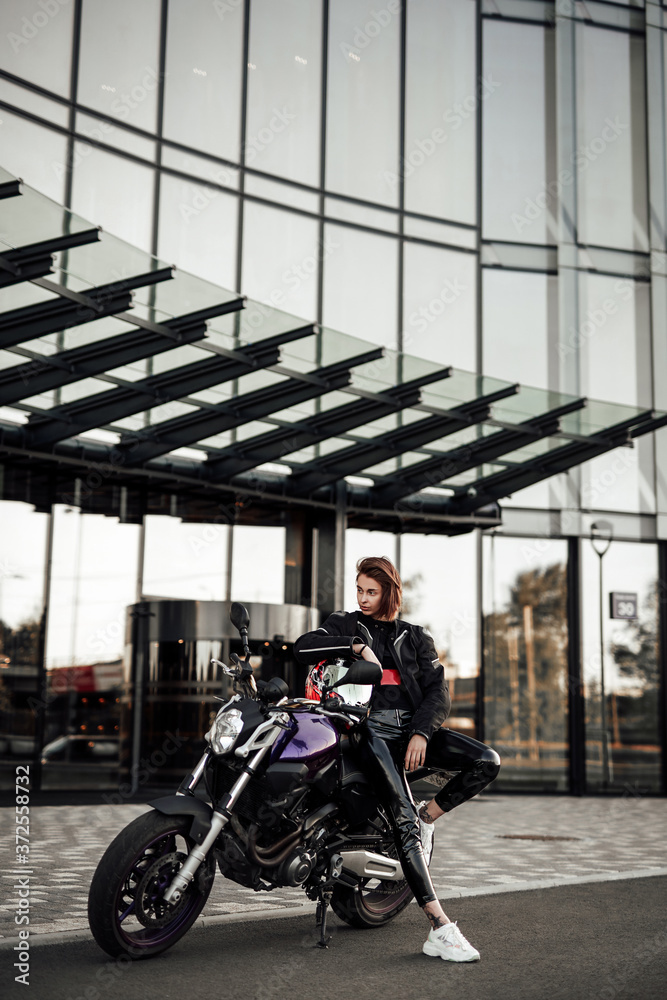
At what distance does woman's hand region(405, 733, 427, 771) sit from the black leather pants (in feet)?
0.23

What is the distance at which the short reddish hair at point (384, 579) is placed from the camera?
216 inches

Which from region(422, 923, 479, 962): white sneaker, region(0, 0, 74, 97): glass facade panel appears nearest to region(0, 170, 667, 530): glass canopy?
region(0, 0, 74, 97): glass facade panel

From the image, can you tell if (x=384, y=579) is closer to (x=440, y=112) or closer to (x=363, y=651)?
(x=363, y=651)

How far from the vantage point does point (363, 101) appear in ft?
58.9

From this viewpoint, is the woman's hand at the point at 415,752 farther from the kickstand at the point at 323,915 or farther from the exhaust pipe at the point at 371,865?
the kickstand at the point at 323,915

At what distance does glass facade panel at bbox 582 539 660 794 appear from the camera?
17359 mm

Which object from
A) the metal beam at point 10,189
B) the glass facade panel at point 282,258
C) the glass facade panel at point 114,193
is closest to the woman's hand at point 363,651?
the metal beam at point 10,189

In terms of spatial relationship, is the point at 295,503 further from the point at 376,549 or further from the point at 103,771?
the point at 103,771

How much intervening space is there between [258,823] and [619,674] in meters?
14.0

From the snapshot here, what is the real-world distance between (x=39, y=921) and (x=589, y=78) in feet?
60.4

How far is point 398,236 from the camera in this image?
58.5ft

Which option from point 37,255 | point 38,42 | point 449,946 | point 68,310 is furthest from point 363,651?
point 38,42

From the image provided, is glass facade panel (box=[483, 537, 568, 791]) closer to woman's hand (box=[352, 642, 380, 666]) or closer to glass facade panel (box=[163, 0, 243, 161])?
glass facade panel (box=[163, 0, 243, 161])

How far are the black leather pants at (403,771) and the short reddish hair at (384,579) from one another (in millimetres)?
505
